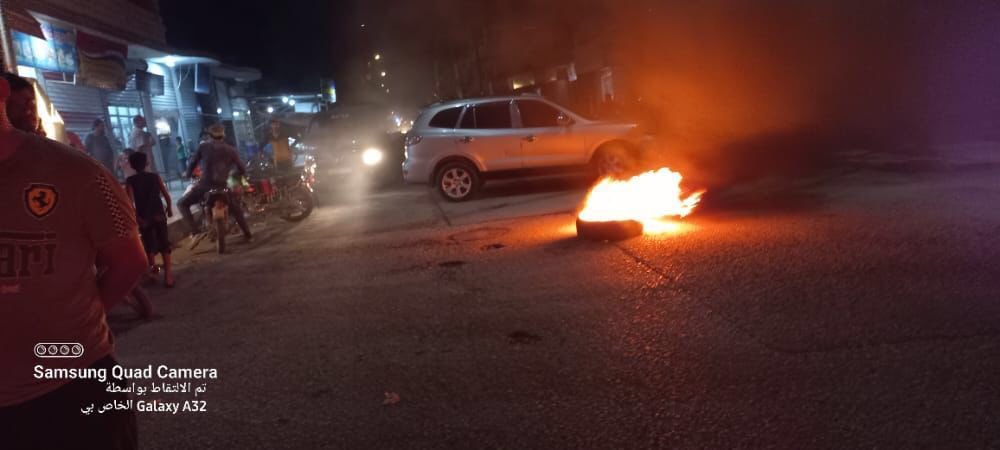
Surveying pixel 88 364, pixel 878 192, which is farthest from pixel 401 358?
pixel 878 192

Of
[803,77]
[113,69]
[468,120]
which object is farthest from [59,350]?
[803,77]

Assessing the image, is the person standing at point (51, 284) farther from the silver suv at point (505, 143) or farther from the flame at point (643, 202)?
the silver suv at point (505, 143)

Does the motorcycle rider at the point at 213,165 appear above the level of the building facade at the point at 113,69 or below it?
below

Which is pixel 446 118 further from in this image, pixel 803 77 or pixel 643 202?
pixel 803 77

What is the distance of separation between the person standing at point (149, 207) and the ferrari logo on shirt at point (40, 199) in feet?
18.4

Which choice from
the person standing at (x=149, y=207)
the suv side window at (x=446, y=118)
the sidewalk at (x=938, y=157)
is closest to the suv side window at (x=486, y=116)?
the suv side window at (x=446, y=118)

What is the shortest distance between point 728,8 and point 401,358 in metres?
14.9

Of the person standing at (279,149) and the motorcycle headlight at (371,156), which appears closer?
the person standing at (279,149)

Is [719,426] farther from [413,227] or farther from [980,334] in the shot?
[413,227]

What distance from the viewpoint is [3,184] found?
1.74 metres

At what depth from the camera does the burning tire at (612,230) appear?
692cm

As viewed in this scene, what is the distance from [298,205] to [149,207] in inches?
165

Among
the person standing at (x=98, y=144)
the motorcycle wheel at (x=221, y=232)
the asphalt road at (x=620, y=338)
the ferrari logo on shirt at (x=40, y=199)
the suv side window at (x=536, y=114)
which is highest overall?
the person standing at (x=98, y=144)

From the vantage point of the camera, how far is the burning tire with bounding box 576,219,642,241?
6918mm
